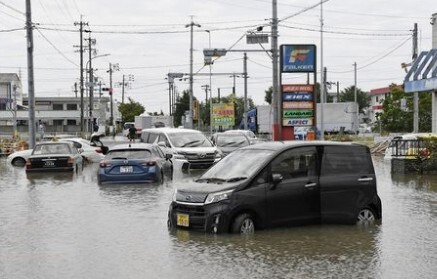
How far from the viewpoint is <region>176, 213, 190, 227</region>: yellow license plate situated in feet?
34.9

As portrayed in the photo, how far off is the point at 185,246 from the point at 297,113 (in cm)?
2394

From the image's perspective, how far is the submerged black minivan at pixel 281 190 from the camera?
10.3 metres

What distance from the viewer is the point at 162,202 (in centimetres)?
1520

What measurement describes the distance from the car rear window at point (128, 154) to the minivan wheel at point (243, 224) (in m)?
9.15

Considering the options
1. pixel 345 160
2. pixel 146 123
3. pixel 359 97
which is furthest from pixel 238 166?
pixel 359 97

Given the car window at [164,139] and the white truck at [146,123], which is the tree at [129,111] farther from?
the car window at [164,139]

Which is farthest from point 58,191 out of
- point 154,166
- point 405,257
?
point 405,257

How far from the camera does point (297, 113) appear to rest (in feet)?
108

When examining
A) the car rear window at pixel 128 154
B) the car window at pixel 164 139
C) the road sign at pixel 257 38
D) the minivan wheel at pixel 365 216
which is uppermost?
the road sign at pixel 257 38

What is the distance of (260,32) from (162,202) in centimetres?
2056

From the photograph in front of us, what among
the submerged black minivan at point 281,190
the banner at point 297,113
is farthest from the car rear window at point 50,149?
the submerged black minivan at point 281,190

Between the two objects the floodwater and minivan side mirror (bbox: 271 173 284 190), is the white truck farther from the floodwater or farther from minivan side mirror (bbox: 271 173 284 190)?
minivan side mirror (bbox: 271 173 284 190)

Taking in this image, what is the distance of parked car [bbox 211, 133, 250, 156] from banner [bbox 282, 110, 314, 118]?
3199 mm

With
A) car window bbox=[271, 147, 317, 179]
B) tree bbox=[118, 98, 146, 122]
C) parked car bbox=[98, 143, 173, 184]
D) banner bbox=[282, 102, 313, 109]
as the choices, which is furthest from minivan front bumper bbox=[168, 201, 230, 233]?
tree bbox=[118, 98, 146, 122]
